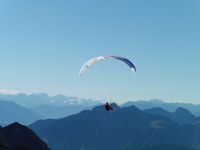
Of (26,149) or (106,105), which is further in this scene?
(26,149)

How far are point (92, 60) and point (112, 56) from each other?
3739mm

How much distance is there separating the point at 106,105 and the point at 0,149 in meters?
91.7

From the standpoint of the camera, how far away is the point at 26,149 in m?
165

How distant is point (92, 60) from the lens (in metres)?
62.7

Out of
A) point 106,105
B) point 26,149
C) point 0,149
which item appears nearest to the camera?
point 106,105

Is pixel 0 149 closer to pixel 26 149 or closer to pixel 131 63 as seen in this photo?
pixel 26 149

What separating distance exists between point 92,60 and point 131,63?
707 centimetres

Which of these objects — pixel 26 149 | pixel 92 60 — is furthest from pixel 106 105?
pixel 26 149

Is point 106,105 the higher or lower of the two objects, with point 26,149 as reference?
lower

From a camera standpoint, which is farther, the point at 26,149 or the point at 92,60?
the point at 26,149

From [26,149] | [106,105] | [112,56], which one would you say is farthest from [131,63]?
[26,149]

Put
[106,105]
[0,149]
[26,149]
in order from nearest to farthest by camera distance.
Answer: [106,105]
[0,149]
[26,149]

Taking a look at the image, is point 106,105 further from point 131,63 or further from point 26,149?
point 26,149

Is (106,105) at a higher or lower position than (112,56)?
lower
